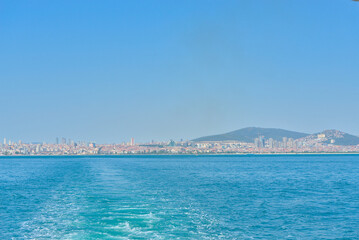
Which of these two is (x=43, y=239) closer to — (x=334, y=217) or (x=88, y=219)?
(x=88, y=219)

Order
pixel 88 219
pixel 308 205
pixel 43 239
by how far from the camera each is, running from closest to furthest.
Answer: pixel 43 239 < pixel 88 219 < pixel 308 205

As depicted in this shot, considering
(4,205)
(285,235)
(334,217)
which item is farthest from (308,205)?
(4,205)

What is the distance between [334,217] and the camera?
2309cm

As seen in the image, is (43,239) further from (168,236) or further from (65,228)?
(168,236)

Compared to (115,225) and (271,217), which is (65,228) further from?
(271,217)

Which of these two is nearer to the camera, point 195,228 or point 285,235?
point 285,235

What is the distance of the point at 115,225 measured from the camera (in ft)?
64.4

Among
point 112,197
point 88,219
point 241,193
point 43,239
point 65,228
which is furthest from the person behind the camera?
point 241,193

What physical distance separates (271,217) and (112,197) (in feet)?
42.6

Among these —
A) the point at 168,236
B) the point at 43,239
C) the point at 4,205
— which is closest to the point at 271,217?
the point at 168,236

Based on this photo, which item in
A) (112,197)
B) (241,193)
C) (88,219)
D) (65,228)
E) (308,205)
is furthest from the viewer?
(241,193)

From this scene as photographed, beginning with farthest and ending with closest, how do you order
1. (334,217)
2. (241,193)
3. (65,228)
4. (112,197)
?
(241,193) → (112,197) → (334,217) → (65,228)

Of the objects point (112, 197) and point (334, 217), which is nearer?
point (334, 217)

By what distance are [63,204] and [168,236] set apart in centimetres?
1296
